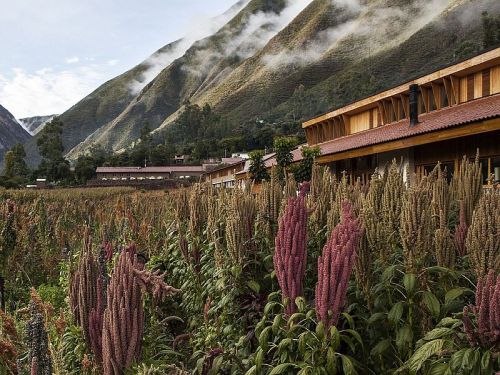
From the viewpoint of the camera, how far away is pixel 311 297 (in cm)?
489

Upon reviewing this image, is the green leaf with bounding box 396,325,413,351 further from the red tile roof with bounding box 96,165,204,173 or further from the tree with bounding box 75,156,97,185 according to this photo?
the red tile roof with bounding box 96,165,204,173

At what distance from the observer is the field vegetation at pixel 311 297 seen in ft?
10.2

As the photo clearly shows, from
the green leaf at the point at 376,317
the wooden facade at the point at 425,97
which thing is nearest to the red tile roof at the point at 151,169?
the wooden facade at the point at 425,97

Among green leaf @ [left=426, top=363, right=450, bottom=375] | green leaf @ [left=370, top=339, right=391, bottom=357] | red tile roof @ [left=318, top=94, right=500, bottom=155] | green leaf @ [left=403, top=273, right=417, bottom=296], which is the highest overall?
red tile roof @ [left=318, top=94, right=500, bottom=155]

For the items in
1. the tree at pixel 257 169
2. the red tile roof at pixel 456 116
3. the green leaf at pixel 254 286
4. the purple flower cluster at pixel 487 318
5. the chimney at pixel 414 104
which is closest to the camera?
the purple flower cluster at pixel 487 318

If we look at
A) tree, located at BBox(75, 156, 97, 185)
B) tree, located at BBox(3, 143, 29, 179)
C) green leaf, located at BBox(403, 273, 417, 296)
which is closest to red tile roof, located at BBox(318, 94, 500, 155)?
green leaf, located at BBox(403, 273, 417, 296)

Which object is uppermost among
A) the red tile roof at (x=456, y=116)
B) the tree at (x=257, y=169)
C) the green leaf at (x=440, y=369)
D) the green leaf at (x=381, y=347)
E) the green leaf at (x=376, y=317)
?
the red tile roof at (x=456, y=116)

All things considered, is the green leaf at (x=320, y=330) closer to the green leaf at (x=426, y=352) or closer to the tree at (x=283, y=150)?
the green leaf at (x=426, y=352)

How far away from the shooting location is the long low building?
328 ft

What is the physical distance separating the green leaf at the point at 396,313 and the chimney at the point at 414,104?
17948 millimetres

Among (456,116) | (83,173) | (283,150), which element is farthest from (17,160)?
(456,116)

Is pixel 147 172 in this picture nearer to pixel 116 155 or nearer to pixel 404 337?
pixel 116 155

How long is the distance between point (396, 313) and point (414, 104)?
19.2 meters

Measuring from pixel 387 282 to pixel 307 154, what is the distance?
1908cm
